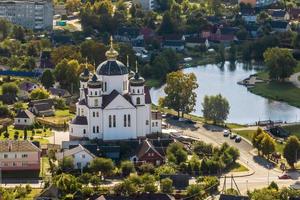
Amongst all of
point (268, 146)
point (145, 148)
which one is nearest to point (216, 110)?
point (268, 146)

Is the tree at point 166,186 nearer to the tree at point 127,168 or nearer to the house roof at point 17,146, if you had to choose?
the tree at point 127,168

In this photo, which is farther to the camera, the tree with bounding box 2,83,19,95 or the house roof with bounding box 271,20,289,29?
the house roof with bounding box 271,20,289,29

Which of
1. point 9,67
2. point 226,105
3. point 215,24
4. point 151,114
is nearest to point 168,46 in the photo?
point 215,24

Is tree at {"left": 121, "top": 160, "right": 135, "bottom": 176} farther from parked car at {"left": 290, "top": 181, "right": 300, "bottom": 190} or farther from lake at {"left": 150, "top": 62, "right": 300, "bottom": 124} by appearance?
lake at {"left": 150, "top": 62, "right": 300, "bottom": 124}

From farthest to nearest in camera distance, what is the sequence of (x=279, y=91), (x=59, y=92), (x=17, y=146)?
(x=279, y=91) → (x=59, y=92) → (x=17, y=146)

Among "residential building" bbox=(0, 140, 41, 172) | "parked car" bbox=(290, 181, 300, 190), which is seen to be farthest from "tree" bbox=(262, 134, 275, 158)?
"residential building" bbox=(0, 140, 41, 172)

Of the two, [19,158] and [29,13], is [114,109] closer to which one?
[19,158]

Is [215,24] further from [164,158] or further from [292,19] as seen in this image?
[164,158]
